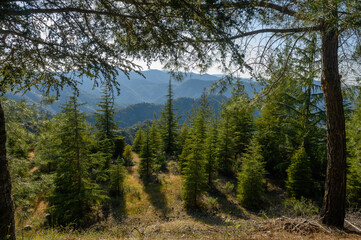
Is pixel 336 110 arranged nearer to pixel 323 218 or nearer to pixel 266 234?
pixel 323 218

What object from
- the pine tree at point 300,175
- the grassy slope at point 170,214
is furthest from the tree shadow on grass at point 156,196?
the pine tree at point 300,175

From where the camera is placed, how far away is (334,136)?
167 inches

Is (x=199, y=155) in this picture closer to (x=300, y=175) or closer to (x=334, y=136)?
(x=300, y=175)

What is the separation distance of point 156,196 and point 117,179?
340cm

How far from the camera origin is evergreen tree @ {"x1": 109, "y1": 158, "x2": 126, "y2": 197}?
45.2 ft

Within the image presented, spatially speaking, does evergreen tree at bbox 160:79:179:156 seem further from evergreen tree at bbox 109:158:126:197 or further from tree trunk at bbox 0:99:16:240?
tree trunk at bbox 0:99:16:240

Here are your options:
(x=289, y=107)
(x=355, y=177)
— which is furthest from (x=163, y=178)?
(x=355, y=177)

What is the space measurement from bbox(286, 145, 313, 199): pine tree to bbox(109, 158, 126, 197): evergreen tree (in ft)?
41.0

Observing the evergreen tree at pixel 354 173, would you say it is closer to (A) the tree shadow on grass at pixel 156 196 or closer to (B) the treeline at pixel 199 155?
(B) the treeline at pixel 199 155

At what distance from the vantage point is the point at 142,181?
17.1 m

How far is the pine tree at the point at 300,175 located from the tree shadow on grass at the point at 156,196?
29.7 feet

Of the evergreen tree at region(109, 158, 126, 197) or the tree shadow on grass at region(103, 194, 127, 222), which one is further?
the evergreen tree at region(109, 158, 126, 197)

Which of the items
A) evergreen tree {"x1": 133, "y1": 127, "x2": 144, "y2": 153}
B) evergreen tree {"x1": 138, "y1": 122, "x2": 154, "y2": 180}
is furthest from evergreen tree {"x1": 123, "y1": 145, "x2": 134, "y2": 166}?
→ evergreen tree {"x1": 138, "y1": 122, "x2": 154, "y2": 180}

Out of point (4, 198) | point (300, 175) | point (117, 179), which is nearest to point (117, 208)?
point (117, 179)
